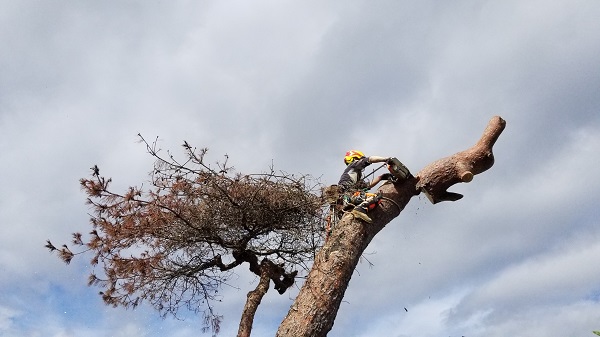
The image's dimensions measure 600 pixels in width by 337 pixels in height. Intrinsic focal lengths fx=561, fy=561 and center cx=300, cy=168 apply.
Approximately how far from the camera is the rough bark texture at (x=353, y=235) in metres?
6.70

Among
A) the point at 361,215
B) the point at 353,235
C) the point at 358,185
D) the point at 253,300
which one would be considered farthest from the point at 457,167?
the point at 253,300

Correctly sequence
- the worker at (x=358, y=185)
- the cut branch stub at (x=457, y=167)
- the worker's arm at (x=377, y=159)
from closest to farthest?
the worker at (x=358, y=185) → the worker's arm at (x=377, y=159) → the cut branch stub at (x=457, y=167)

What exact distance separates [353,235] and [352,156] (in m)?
1.26

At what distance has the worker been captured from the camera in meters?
7.53

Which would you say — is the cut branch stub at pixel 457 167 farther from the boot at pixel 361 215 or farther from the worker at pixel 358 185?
the boot at pixel 361 215

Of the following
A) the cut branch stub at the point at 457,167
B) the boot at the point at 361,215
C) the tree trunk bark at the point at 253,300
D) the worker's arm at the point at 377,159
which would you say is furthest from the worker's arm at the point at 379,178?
the tree trunk bark at the point at 253,300

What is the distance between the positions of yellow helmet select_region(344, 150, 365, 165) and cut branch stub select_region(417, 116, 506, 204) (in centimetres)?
89

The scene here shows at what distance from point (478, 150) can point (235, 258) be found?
157 inches

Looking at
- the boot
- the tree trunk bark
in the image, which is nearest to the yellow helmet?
the boot

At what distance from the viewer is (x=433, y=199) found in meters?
8.07

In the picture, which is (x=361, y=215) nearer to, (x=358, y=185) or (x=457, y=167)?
(x=358, y=185)

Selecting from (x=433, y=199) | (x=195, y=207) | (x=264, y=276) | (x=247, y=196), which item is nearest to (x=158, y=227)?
(x=195, y=207)

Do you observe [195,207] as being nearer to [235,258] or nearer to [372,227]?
[235,258]

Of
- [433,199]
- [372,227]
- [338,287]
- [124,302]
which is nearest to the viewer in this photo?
[338,287]
